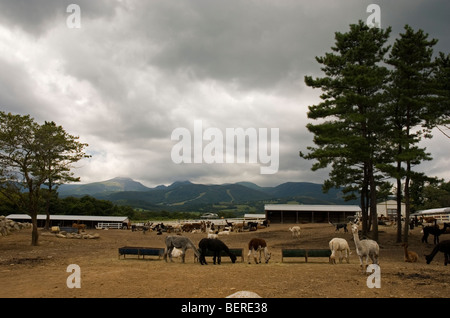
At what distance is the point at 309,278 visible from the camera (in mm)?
12047

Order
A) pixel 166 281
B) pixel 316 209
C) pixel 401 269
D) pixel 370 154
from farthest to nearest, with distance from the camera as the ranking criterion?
Answer: pixel 316 209 → pixel 370 154 → pixel 401 269 → pixel 166 281

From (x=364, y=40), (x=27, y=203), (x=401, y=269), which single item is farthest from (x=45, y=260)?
(x=364, y=40)

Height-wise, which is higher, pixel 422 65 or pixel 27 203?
pixel 422 65

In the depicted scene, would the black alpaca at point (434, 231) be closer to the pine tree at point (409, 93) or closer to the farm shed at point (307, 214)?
the pine tree at point (409, 93)

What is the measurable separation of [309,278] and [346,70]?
1729cm

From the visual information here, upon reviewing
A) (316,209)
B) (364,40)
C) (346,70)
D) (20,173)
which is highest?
(364,40)

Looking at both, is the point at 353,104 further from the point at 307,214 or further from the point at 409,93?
the point at 307,214

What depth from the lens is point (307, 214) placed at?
2224 inches

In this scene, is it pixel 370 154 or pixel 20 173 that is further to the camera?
pixel 20 173

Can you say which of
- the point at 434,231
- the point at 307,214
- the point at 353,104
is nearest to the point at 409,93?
the point at 353,104

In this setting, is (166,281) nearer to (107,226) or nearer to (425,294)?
(425,294)

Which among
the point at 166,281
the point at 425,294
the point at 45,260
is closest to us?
the point at 425,294

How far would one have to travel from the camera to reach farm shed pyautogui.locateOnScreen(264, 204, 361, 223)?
54.8 m
